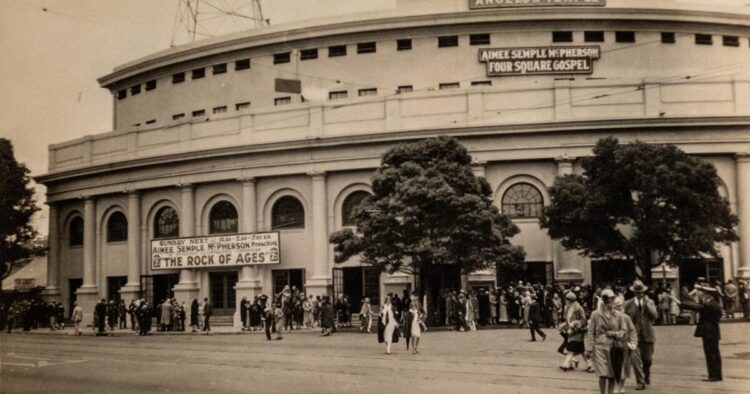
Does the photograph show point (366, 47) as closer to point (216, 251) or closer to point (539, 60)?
point (539, 60)

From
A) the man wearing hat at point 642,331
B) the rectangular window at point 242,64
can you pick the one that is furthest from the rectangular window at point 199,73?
the man wearing hat at point 642,331

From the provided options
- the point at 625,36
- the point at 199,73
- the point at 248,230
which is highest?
the point at 625,36

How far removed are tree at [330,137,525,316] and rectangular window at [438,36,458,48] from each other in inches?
470

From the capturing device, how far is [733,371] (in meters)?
16.1

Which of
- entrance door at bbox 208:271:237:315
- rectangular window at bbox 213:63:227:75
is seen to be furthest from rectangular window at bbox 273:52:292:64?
entrance door at bbox 208:271:237:315

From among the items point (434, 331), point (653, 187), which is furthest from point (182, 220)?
point (653, 187)

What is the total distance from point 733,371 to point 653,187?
1368cm

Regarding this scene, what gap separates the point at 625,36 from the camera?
41.0 meters

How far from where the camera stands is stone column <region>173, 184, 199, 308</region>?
40.2 m

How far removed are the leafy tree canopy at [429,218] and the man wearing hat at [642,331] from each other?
44.5ft

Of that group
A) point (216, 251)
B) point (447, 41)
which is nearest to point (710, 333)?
point (216, 251)

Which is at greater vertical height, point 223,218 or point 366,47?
point 366,47

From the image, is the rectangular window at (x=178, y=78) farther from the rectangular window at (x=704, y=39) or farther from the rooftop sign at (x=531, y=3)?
the rectangular window at (x=704, y=39)

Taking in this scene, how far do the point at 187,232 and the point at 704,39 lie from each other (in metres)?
29.3
